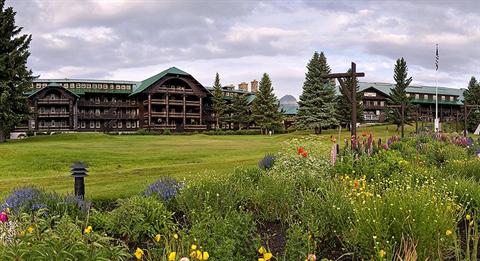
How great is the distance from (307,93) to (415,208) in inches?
2226

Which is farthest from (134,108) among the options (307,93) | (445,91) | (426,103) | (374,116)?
(445,91)

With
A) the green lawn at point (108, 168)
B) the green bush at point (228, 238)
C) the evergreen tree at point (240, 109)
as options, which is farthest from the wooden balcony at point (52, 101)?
the green bush at point (228, 238)

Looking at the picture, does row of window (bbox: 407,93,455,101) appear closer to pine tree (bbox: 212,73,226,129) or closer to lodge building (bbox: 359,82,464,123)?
lodge building (bbox: 359,82,464,123)

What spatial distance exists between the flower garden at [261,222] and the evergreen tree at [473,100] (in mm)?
60137

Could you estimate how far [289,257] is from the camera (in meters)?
4.90

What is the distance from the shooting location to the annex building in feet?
227

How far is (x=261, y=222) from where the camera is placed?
7000 mm

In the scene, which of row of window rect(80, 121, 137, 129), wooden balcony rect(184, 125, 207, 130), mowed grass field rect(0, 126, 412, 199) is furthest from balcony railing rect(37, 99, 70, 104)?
mowed grass field rect(0, 126, 412, 199)

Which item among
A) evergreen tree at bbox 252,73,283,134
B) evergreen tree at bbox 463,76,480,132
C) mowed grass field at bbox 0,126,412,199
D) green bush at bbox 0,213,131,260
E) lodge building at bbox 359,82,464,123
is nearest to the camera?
green bush at bbox 0,213,131,260

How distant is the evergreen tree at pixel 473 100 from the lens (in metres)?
63.2

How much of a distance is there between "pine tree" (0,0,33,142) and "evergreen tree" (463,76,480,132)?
5591 centimetres

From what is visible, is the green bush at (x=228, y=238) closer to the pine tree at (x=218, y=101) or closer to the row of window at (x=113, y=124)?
the pine tree at (x=218, y=101)

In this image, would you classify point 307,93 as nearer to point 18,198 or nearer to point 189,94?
point 189,94

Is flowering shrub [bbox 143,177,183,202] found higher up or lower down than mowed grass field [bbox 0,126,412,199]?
higher up
